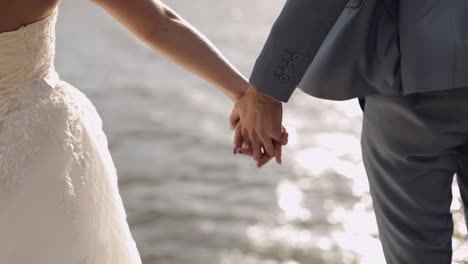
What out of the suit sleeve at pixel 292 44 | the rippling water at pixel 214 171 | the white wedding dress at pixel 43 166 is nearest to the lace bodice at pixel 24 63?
the white wedding dress at pixel 43 166

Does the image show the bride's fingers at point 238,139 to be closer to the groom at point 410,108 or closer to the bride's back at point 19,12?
the groom at point 410,108

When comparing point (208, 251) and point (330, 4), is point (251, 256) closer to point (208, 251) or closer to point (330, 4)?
point (208, 251)

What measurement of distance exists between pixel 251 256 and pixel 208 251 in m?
0.16

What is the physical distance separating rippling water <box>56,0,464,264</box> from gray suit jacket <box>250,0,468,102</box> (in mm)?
1444

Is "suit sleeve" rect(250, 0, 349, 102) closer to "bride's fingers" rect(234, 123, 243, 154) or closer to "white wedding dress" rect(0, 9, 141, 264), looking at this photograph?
"bride's fingers" rect(234, 123, 243, 154)

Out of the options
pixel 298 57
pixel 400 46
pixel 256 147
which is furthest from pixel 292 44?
pixel 256 147

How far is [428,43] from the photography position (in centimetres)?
202

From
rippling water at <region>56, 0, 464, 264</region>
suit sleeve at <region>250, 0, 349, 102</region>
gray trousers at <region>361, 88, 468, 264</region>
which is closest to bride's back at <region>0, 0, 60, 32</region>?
suit sleeve at <region>250, 0, 349, 102</region>

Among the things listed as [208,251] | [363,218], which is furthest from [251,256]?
[363,218]

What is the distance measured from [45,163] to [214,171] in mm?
2279

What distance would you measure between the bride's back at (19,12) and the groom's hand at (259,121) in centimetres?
53

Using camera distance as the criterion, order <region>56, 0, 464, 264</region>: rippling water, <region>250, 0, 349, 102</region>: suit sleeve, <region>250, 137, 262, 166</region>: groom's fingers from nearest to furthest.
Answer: <region>250, 0, 349, 102</region>: suit sleeve
<region>250, 137, 262, 166</region>: groom's fingers
<region>56, 0, 464, 264</region>: rippling water

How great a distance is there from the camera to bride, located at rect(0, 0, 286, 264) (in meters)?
2.01

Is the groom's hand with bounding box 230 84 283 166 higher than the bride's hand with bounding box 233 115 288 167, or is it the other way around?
the groom's hand with bounding box 230 84 283 166
